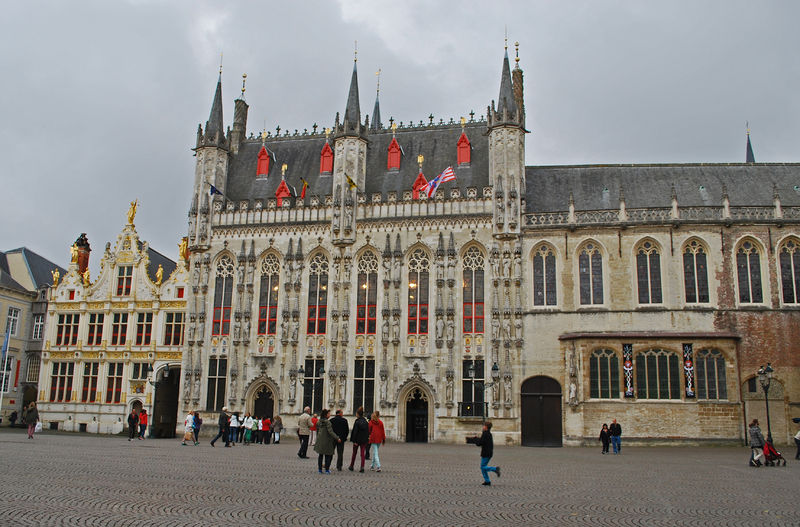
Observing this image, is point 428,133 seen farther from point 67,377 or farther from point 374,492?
point 374,492

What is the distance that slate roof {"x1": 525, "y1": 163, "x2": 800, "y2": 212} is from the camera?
1731 inches

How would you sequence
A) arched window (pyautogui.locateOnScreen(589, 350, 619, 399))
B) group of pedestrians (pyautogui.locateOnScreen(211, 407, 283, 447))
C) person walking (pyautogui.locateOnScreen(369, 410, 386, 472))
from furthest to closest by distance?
arched window (pyautogui.locateOnScreen(589, 350, 619, 399)) < group of pedestrians (pyautogui.locateOnScreen(211, 407, 283, 447)) < person walking (pyautogui.locateOnScreen(369, 410, 386, 472))

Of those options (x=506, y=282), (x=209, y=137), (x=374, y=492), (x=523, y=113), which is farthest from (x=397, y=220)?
(x=374, y=492)

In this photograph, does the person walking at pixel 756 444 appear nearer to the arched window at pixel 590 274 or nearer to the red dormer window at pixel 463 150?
the arched window at pixel 590 274

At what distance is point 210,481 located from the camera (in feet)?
55.5

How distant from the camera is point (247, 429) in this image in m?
34.8

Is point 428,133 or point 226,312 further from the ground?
point 428,133

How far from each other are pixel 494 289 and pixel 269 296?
1460 cm

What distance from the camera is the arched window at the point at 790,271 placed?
40.0 meters

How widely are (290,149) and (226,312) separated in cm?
1331

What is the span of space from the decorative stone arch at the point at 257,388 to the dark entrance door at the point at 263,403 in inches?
8.9

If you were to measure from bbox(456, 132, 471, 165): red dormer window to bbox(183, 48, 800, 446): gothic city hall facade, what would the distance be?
0.41 ft

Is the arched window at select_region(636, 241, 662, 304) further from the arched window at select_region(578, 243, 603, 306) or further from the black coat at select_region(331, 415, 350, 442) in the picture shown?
the black coat at select_region(331, 415, 350, 442)

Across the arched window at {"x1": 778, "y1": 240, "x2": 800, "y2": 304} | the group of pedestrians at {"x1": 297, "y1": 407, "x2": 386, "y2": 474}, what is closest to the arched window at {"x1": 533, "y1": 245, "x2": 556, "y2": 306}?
the arched window at {"x1": 778, "y1": 240, "x2": 800, "y2": 304}
